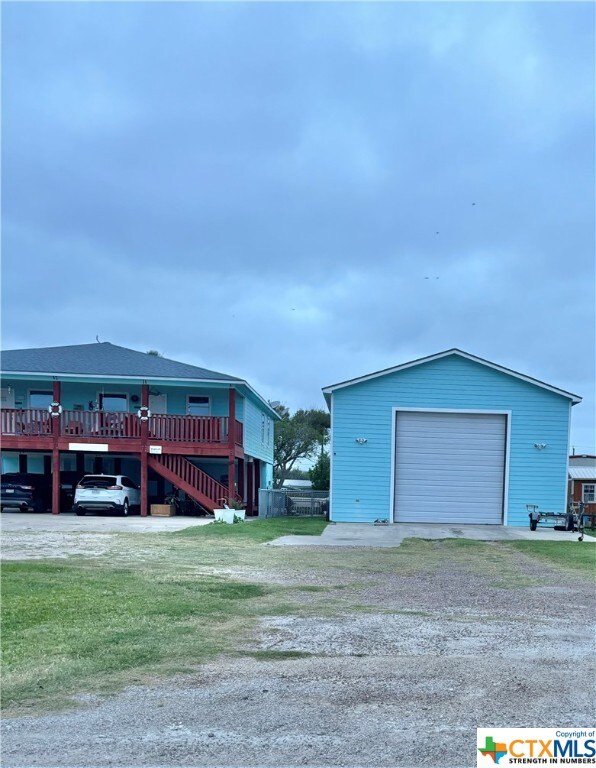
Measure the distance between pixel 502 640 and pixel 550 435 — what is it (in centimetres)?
1738

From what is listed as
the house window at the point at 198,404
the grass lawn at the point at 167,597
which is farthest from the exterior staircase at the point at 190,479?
the grass lawn at the point at 167,597

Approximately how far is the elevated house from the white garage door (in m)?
5.61

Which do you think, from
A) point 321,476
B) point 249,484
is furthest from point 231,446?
point 321,476

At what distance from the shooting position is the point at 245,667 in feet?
16.5

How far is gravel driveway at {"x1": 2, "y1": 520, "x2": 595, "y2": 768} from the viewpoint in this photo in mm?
3617

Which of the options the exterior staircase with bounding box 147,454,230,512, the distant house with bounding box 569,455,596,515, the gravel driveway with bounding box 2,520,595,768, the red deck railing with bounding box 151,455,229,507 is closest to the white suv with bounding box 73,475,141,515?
the exterior staircase with bounding box 147,454,230,512

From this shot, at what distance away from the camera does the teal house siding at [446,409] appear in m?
22.1

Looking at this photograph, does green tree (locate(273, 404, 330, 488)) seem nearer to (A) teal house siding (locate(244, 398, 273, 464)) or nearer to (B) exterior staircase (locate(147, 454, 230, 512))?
(A) teal house siding (locate(244, 398, 273, 464))

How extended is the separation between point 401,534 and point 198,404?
10556 mm

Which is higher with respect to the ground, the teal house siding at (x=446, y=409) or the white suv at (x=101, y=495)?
the teal house siding at (x=446, y=409)

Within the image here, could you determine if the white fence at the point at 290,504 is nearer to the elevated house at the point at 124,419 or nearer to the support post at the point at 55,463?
the elevated house at the point at 124,419

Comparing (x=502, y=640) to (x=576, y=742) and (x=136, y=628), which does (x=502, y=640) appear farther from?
(x=136, y=628)

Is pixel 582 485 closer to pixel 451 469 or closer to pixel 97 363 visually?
pixel 451 469

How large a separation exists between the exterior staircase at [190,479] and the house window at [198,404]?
10.6 ft
